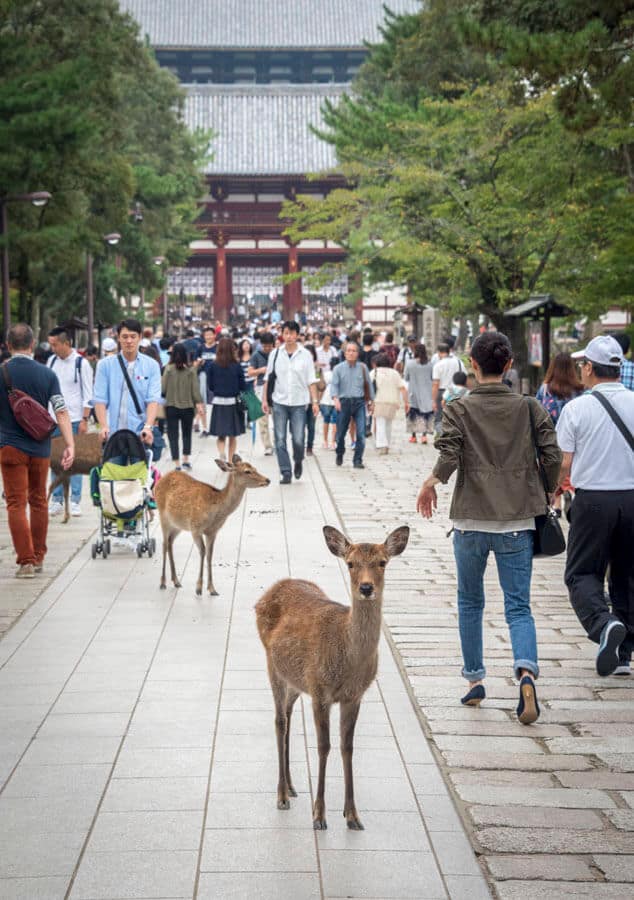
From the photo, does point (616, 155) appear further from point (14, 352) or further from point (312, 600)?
point (312, 600)

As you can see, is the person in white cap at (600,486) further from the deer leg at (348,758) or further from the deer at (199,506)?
the deer at (199,506)

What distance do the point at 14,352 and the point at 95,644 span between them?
2.82 metres

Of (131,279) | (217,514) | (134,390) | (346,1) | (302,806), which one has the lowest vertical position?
(302,806)

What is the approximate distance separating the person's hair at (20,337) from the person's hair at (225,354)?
261 inches

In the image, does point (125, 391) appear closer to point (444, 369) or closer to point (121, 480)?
point (121, 480)

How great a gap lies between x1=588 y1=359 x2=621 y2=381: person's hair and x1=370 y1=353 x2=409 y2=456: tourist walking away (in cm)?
1107

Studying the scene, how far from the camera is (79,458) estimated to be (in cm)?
1185

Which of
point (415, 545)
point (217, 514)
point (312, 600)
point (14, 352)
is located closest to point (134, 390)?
point (14, 352)

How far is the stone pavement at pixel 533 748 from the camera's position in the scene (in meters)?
4.26

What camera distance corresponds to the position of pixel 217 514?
882 centimetres

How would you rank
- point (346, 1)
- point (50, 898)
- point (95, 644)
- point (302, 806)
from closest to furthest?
point (50, 898) → point (302, 806) → point (95, 644) → point (346, 1)

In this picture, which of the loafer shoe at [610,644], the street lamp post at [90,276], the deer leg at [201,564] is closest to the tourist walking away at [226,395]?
the deer leg at [201,564]

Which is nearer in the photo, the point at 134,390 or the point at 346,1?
the point at 134,390

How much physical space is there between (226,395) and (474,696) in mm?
10062
